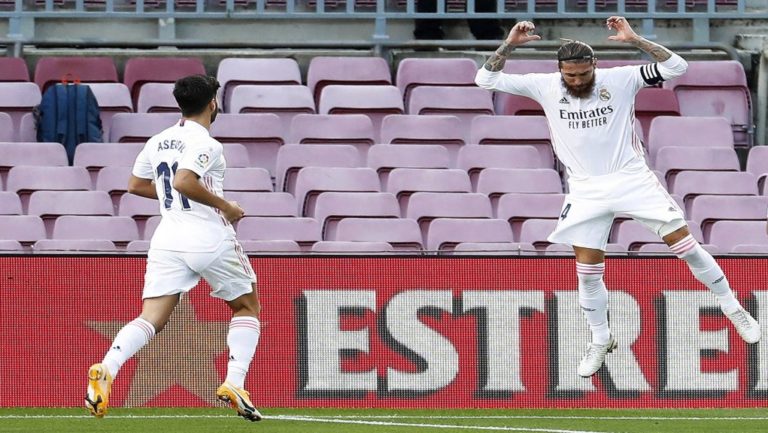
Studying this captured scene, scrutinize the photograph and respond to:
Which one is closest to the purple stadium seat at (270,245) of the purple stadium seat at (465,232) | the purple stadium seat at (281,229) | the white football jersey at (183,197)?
the purple stadium seat at (281,229)

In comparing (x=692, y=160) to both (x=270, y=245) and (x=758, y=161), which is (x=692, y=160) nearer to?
(x=758, y=161)

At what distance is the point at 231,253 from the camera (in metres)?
9.30

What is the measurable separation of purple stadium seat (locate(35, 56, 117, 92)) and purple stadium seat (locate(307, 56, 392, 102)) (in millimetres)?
1802

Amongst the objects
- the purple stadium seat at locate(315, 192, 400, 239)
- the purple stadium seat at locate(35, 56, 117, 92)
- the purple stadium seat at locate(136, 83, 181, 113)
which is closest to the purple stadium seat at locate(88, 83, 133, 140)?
the purple stadium seat at locate(136, 83, 181, 113)

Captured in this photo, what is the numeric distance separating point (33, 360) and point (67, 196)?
2.04 meters

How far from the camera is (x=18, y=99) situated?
1438 centimetres

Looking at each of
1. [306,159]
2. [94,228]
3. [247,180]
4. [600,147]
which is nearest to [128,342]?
[600,147]

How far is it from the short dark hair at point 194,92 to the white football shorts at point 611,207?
219cm

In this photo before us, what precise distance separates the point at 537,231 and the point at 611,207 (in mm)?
3102

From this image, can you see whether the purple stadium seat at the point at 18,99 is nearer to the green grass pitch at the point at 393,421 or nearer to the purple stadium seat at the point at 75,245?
the purple stadium seat at the point at 75,245

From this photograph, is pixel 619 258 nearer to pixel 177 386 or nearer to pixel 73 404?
pixel 177 386

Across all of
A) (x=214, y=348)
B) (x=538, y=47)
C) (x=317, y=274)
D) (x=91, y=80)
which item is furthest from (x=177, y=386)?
(x=538, y=47)

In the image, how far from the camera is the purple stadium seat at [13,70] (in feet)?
48.2

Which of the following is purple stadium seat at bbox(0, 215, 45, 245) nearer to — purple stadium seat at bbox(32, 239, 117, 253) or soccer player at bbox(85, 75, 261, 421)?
purple stadium seat at bbox(32, 239, 117, 253)
